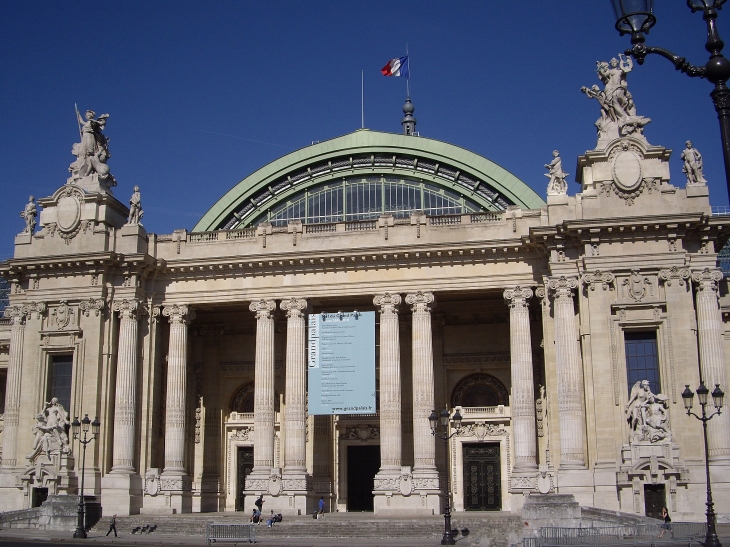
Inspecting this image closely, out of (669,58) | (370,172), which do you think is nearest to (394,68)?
(370,172)

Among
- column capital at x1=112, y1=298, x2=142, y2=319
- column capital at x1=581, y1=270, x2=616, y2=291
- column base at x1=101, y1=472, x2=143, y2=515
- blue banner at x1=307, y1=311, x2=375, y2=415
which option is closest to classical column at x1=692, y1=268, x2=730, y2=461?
column capital at x1=581, y1=270, x2=616, y2=291

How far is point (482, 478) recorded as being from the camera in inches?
1773

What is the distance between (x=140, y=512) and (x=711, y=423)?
25723 millimetres

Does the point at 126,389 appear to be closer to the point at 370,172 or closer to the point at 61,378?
the point at 61,378

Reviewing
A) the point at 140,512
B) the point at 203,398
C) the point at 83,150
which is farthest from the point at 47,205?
the point at 140,512

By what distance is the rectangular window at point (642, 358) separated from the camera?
3847cm

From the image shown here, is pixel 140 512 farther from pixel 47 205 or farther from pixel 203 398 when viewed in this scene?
pixel 47 205

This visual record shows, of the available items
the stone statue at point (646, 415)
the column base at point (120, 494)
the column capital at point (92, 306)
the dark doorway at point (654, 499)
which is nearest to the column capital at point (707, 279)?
the stone statue at point (646, 415)

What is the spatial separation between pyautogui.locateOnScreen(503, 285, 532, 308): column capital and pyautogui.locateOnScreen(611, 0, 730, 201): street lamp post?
96.5ft

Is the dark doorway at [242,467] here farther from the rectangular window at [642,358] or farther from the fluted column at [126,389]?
the rectangular window at [642,358]

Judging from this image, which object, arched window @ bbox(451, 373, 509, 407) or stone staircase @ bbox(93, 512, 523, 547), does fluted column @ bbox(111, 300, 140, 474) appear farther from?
arched window @ bbox(451, 373, 509, 407)

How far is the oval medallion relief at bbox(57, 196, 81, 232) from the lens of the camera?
45156mm

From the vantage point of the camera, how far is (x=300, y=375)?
43125 millimetres

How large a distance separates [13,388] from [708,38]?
39.8 metres
